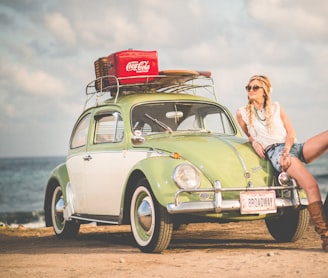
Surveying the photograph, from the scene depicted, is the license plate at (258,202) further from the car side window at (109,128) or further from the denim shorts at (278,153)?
the car side window at (109,128)

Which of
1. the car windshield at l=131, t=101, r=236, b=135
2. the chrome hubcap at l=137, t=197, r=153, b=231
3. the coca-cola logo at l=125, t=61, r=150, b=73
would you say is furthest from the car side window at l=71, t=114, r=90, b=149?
the chrome hubcap at l=137, t=197, r=153, b=231

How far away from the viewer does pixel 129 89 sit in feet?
30.7

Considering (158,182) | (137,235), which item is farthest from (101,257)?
(158,182)

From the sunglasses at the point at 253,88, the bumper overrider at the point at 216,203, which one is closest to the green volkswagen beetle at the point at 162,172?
the bumper overrider at the point at 216,203

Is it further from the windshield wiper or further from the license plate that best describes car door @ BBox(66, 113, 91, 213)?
the license plate

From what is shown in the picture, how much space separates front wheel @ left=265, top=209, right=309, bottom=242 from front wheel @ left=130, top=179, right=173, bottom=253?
1396 millimetres

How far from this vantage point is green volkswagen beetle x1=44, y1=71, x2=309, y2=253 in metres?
7.00

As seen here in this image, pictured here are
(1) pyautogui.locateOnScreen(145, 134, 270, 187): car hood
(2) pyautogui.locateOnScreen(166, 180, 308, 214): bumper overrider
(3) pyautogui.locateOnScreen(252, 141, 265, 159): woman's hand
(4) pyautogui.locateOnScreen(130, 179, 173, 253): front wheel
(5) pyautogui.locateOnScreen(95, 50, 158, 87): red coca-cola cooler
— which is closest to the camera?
(2) pyautogui.locateOnScreen(166, 180, 308, 214): bumper overrider

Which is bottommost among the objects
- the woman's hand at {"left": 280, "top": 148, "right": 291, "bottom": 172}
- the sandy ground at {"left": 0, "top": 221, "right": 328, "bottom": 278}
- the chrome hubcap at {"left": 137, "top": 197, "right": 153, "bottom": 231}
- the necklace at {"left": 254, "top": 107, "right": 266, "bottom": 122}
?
the sandy ground at {"left": 0, "top": 221, "right": 328, "bottom": 278}

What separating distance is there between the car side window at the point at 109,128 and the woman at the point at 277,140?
1605 millimetres

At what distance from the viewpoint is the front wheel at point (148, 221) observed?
7.00m

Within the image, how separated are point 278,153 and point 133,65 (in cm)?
258

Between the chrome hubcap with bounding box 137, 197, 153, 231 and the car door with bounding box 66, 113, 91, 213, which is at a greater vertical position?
the car door with bounding box 66, 113, 91, 213

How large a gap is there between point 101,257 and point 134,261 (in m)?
0.61
